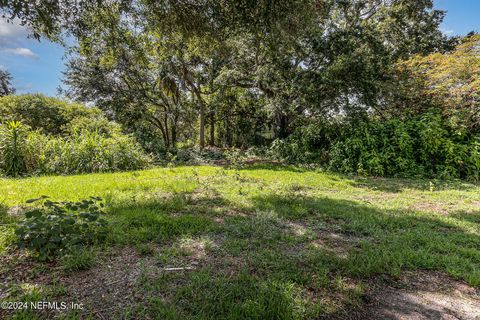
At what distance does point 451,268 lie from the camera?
268 centimetres

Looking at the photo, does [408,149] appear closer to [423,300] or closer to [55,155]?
[423,300]

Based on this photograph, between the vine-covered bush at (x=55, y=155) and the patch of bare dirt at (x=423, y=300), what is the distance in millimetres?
7359

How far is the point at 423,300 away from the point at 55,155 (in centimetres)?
867

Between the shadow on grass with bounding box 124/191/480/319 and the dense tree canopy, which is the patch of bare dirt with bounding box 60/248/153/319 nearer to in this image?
the shadow on grass with bounding box 124/191/480/319

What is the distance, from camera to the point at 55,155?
25.1ft

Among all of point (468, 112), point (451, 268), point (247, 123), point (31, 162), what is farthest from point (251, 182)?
point (247, 123)

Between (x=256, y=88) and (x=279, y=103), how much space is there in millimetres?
2596

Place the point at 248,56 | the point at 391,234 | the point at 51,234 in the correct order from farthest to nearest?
the point at 248,56
the point at 391,234
the point at 51,234

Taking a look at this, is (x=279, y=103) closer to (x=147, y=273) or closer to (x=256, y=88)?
(x=256, y=88)

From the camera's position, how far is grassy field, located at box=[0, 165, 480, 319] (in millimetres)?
2014

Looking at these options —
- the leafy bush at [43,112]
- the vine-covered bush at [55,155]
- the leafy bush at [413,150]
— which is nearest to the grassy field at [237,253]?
the vine-covered bush at [55,155]

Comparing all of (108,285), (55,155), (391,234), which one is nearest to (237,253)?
(108,285)

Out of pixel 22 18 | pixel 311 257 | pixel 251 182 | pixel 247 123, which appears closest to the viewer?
pixel 311 257

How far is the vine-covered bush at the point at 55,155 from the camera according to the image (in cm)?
730
